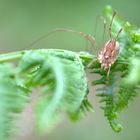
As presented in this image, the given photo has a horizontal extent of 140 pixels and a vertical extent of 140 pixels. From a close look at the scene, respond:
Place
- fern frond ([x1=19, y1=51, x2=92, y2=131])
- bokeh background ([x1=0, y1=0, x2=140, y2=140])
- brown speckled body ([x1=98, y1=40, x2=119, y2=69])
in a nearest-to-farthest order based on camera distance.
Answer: fern frond ([x1=19, y1=51, x2=92, y2=131])
brown speckled body ([x1=98, y1=40, x2=119, y2=69])
bokeh background ([x1=0, y1=0, x2=140, y2=140])

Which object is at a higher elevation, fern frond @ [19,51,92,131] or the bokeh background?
fern frond @ [19,51,92,131]

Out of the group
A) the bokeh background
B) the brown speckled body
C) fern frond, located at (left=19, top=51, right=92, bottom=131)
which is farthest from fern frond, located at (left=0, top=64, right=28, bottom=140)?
the bokeh background

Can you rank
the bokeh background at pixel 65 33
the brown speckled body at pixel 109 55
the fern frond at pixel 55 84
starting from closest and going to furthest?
the fern frond at pixel 55 84, the brown speckled body at pixel 109 55, the bokeh background at pixel 65 33

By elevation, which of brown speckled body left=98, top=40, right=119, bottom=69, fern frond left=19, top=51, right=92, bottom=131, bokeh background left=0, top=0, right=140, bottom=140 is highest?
fern frond left=19, top=51, right=92, bottom=131

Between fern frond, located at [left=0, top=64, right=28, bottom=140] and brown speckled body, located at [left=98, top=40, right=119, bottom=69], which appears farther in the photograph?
brown speckled body, located at [left=98, top=40, right=119, bottom=69]

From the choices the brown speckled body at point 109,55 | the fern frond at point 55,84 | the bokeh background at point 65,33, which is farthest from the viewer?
the bokeh background at point 65,33

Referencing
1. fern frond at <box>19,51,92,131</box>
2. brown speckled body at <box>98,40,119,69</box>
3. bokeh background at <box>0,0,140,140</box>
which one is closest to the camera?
fern frond at <box>19,51,92,131</box>

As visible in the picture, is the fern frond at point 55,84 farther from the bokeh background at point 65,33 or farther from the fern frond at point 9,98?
the bokeh background at point 65,33

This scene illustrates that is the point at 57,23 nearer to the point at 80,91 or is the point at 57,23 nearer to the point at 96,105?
the point at 96,105

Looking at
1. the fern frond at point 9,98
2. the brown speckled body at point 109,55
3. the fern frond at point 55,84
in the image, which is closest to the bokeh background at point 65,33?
the brown speckled body at point 109,55

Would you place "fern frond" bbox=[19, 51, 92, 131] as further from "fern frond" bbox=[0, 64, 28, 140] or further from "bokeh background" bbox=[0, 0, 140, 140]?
"bokeh background" bbox=[0, 0, 140, 140]
